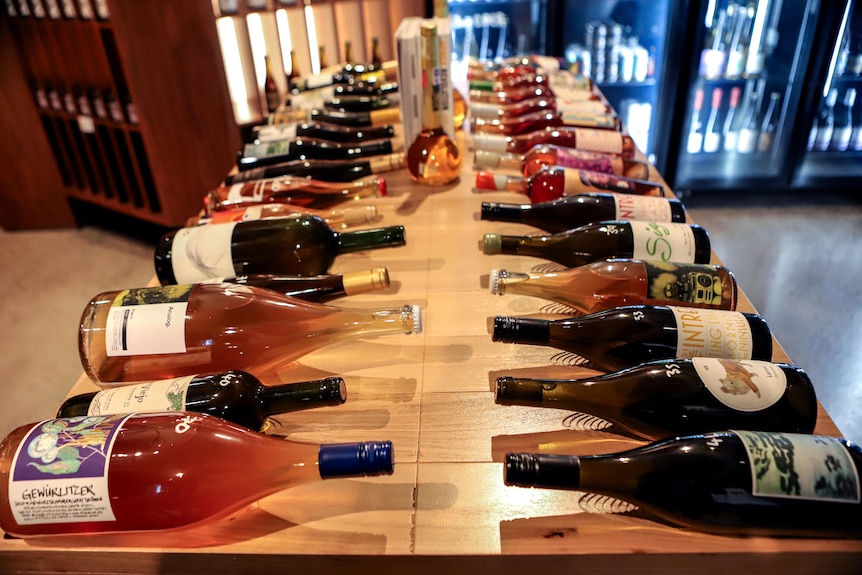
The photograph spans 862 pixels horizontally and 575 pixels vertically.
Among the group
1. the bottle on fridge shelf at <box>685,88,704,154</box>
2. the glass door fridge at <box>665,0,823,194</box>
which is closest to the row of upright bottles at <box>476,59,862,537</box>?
the glass door fridge at <box>665,0,823,194</box>

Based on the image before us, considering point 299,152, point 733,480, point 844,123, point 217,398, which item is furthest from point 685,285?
point 844,123

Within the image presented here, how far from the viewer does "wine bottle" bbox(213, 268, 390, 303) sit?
753mm

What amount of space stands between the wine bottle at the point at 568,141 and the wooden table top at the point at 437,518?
2.14 ft

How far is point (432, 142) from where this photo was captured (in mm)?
1162

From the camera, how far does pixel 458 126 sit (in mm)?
1509

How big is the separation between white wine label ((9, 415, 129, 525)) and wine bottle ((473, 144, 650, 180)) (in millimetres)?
875

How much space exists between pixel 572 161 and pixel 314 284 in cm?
60

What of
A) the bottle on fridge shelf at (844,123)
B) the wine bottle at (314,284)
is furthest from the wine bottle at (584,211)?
the bottle on fridge shelf at (844,123)

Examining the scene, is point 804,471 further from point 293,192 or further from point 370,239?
point 293,192

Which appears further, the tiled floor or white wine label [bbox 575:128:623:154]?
the tiled floor

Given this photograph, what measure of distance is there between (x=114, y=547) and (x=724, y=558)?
1.80ft

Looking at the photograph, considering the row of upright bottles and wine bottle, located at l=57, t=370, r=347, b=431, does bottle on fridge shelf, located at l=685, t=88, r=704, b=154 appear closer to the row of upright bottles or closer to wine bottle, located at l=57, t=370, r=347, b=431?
the row of upright bottles

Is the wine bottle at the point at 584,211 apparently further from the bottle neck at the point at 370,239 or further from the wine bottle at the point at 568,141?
the wine bottle at the point at 568,141

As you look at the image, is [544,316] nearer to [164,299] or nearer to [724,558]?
[724,558]
